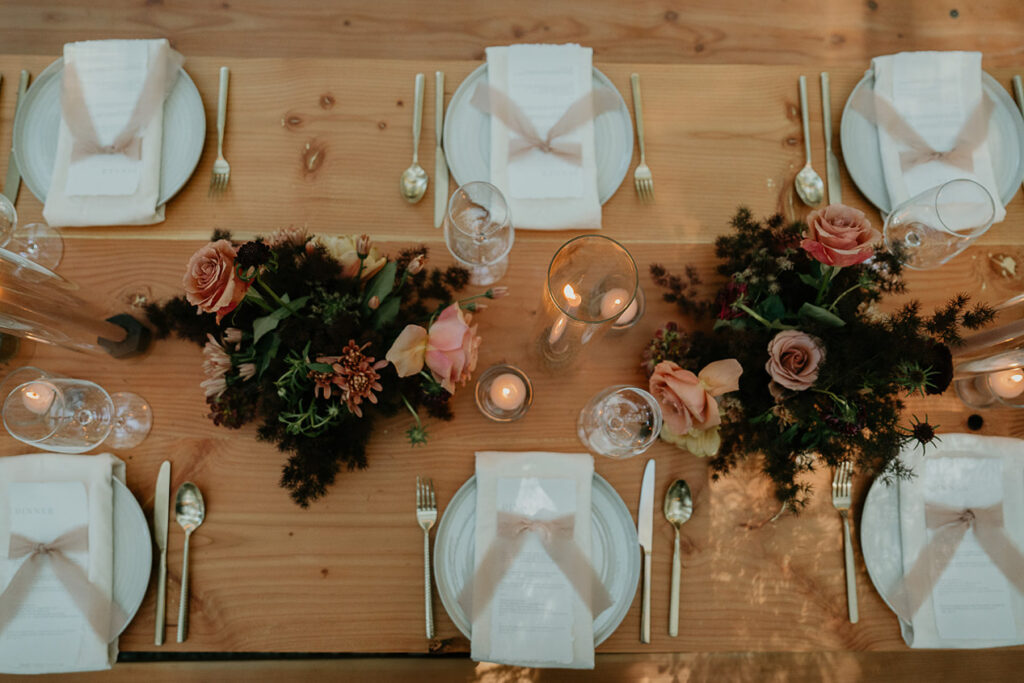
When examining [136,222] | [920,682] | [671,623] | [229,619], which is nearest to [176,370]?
[136,222]

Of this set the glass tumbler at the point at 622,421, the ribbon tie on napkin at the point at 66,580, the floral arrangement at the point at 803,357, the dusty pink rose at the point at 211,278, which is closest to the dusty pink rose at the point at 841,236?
the floral arrangement at the point at 803,357

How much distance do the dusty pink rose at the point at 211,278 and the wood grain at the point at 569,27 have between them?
0.92 m

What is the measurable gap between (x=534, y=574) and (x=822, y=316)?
671 millimetres

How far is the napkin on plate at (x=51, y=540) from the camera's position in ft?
3.24

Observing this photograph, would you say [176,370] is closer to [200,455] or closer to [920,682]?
[200,455]

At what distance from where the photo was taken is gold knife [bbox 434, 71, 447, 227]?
3.85ft

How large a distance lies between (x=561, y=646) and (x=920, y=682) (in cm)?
85

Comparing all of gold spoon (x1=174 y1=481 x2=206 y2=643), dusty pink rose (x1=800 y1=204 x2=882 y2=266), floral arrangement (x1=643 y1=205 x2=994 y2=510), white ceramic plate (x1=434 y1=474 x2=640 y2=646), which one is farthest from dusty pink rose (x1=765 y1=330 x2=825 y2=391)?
gold spoon (x1=174 y1=481 x2=206 y2=643)

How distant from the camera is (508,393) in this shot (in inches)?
42.6

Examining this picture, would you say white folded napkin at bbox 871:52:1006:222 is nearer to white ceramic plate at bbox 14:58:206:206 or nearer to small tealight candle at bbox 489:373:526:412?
small tealight candle at bbox 489:373:526:412

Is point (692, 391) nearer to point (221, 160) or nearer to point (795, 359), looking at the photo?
point (795, 359)

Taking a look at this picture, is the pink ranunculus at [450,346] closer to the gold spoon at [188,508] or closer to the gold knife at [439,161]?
the gold knife at [439,161]

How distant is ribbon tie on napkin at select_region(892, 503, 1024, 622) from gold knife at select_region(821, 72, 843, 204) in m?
0.65

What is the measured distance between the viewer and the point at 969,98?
121cm
